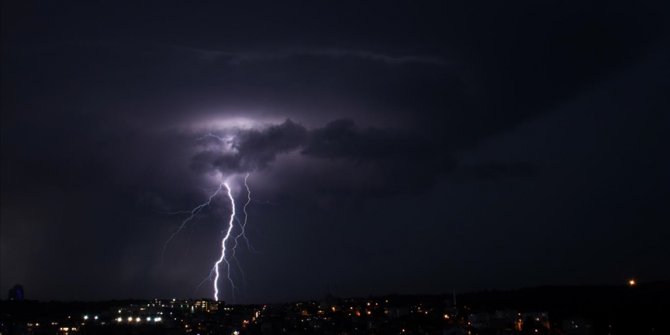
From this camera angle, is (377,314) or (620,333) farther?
(377,314)

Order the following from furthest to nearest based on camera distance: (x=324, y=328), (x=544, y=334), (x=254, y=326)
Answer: (x=254, y=326), (x=324, y=328), (x=544, y=334)

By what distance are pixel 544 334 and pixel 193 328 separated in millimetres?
22396

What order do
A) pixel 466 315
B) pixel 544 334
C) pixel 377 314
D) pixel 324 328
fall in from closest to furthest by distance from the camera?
1. pixel 544 334
2. pixel 324 328
3. pixel 466 315
4. pixel 377 314

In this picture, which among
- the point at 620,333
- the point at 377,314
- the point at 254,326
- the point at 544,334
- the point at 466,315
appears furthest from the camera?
the point at 377,314

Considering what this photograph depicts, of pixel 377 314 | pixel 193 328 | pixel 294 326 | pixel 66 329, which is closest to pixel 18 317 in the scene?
pixel 66 329

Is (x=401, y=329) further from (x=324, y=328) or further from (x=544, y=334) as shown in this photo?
(x=544, y=334)

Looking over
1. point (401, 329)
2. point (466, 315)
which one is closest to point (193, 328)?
point (401, 329)

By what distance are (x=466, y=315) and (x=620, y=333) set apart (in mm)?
18144

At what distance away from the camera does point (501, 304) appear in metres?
60.1

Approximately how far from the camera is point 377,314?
191ft

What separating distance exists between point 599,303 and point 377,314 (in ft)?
58.5

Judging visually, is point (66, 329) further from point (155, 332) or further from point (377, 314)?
point (377, 314)

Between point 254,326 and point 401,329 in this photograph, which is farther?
Answer: point 254,326

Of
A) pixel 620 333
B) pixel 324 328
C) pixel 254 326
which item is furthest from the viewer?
pixel 254 326
